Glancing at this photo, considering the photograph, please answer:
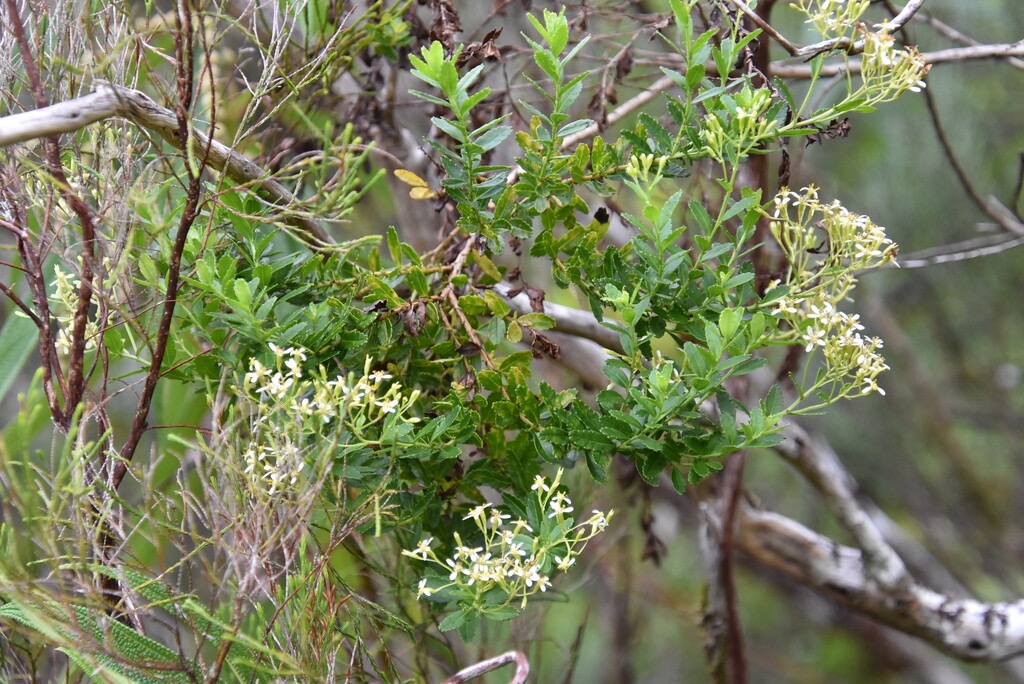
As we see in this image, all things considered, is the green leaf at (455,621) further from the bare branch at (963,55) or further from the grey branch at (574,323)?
the bare branch at (963,55)

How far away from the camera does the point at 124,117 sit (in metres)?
0.59

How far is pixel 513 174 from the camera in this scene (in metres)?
0.83

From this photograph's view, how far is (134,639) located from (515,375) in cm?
33

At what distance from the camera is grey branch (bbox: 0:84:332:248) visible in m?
0.52

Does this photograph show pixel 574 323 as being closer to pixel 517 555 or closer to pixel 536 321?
pixel 536 321

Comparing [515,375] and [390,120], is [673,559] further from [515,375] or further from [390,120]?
[515,375]

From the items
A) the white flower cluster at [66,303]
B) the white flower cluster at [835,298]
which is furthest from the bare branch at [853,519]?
the white flower cluster at [66,303]

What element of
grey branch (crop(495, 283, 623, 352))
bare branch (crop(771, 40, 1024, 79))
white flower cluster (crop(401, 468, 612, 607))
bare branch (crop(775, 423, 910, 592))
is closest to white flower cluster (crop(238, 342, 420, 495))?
white flower cluster (crop(401, 468, 612, 607))

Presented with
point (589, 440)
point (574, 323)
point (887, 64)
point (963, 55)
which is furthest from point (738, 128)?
point (963, 55)

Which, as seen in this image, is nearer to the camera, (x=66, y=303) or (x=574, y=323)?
(x=66, y=303)

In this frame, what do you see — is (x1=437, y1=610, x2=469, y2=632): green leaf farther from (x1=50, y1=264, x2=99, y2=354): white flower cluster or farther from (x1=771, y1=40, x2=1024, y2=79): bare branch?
(x1=771, y1=40, x2=1024, y2=79): bare branch

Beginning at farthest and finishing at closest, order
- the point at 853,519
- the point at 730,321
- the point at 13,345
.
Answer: the point at 853,519
the point at 13,345
the point at 730,321

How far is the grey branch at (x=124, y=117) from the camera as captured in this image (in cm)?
52

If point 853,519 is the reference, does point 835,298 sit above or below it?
above
